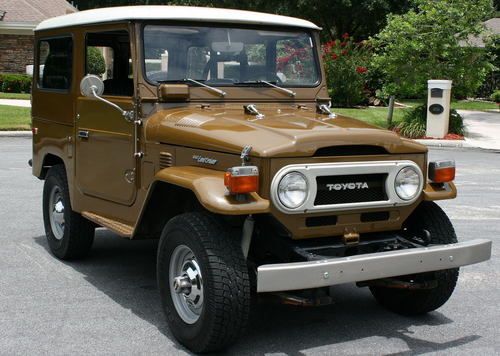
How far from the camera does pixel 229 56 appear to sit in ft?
18.6

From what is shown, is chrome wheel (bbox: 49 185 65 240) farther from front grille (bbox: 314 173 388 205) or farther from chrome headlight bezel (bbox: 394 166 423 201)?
chrome headlight bezel (bbox: 394 166 423 201)

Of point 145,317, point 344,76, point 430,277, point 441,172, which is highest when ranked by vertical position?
point 344,76

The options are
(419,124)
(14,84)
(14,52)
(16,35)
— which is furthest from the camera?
(14,52)

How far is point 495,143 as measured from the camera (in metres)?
19.1

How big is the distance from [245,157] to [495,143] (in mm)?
16087

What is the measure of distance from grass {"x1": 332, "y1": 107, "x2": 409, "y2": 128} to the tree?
1274 centimetres

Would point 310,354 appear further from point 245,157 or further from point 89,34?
point 89,34

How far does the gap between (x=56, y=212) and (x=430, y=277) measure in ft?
11.2

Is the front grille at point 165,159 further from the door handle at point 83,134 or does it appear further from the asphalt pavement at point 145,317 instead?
the door handle at point 83,134

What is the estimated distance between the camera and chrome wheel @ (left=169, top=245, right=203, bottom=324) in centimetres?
447


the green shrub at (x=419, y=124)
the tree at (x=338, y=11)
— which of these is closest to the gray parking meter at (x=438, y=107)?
the green shrub at (x=419, y=124)

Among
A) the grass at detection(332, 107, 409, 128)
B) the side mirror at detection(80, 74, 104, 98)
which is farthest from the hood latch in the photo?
the grass at detection(332, 107, 409, 128)

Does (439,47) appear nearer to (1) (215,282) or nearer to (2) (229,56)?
(2) (229,56)

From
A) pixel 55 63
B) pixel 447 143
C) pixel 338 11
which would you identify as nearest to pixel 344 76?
pixel 447 143
